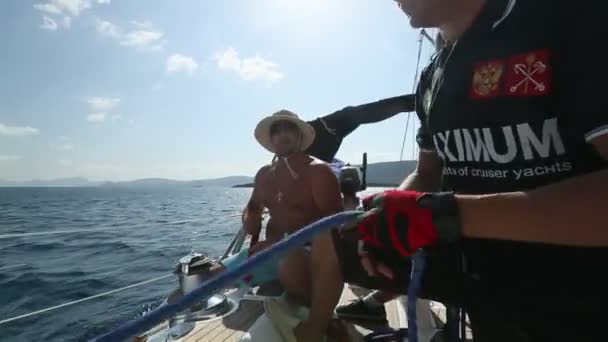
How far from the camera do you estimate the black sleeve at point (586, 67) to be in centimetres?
65

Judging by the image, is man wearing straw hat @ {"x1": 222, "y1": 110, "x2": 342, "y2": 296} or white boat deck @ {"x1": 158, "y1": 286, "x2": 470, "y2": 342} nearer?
white boat deck @ {"x1": 158, "y1": 286, "x2": 470, "y2": 342}

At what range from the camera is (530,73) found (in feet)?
2.68

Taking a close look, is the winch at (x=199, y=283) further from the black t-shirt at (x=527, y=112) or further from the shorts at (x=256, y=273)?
the black t-shirt at (x=527, y=112)

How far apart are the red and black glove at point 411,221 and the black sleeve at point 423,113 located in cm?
65

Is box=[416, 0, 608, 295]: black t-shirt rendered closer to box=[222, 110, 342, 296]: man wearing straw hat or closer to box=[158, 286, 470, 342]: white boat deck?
box=[158, 286, 470, 342]: white boat deck

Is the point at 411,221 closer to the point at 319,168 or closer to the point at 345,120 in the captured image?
the point at 319,168

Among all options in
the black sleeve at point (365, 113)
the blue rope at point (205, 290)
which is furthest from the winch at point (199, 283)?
the black sleeve at point (365, 113)

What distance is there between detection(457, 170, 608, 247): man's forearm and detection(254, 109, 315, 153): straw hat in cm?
228

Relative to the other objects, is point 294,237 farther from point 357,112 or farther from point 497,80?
point 357,112

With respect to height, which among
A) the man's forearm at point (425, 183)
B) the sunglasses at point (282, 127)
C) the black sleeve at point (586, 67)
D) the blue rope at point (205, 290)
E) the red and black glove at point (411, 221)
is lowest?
the blue rope at point (205, 290)

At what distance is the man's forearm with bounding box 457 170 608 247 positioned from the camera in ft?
2.08

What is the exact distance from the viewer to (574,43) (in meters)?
0.71

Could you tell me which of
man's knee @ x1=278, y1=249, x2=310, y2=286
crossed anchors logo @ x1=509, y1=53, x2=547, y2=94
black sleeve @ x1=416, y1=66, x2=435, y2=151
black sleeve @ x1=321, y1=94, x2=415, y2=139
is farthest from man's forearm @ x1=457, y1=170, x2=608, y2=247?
black sleeve @ x1=321, y1=94, x2=415, y2=139

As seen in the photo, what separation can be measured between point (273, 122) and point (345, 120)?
182 cm
